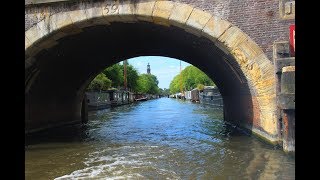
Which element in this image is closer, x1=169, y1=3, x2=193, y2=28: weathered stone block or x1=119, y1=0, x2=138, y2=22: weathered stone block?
x1=169, y1=3, x2=193, y2=28: weathered stone block

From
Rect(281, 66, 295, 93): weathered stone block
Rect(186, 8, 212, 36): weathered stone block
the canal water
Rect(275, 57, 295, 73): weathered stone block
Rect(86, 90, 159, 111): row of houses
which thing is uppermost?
Rect(186, 8, 212, 36): weathered stone block

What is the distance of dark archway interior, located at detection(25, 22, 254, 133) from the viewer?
36.8ft

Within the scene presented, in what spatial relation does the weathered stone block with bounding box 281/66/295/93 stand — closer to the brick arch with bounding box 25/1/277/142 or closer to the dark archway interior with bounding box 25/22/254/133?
the brick arch with bounding box 25/1/277/142

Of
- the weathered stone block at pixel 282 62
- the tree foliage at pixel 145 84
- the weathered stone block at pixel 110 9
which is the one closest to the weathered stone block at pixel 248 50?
the weathered stone block at pixel 282 62

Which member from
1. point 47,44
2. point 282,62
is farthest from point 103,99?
point 282,62

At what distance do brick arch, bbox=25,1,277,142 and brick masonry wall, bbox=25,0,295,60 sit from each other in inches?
6.3

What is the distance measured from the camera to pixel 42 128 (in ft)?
47.9

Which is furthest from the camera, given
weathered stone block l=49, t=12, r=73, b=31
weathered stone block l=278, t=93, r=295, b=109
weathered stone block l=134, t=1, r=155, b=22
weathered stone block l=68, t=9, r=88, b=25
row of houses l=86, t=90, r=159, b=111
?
row of houses l=86, t=90, r=159, b=111

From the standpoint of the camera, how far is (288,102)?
7.26 metres

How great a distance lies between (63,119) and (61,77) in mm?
2404

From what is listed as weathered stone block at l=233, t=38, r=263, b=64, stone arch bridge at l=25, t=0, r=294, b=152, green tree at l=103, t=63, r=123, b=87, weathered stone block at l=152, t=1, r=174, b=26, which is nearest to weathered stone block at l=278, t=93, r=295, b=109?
stone arch bridge at l=25, t=0, r=294, b=152

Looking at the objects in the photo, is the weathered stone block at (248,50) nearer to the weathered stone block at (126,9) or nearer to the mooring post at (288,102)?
the mooring post at (288,102)

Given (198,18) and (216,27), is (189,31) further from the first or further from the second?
(216,27)
